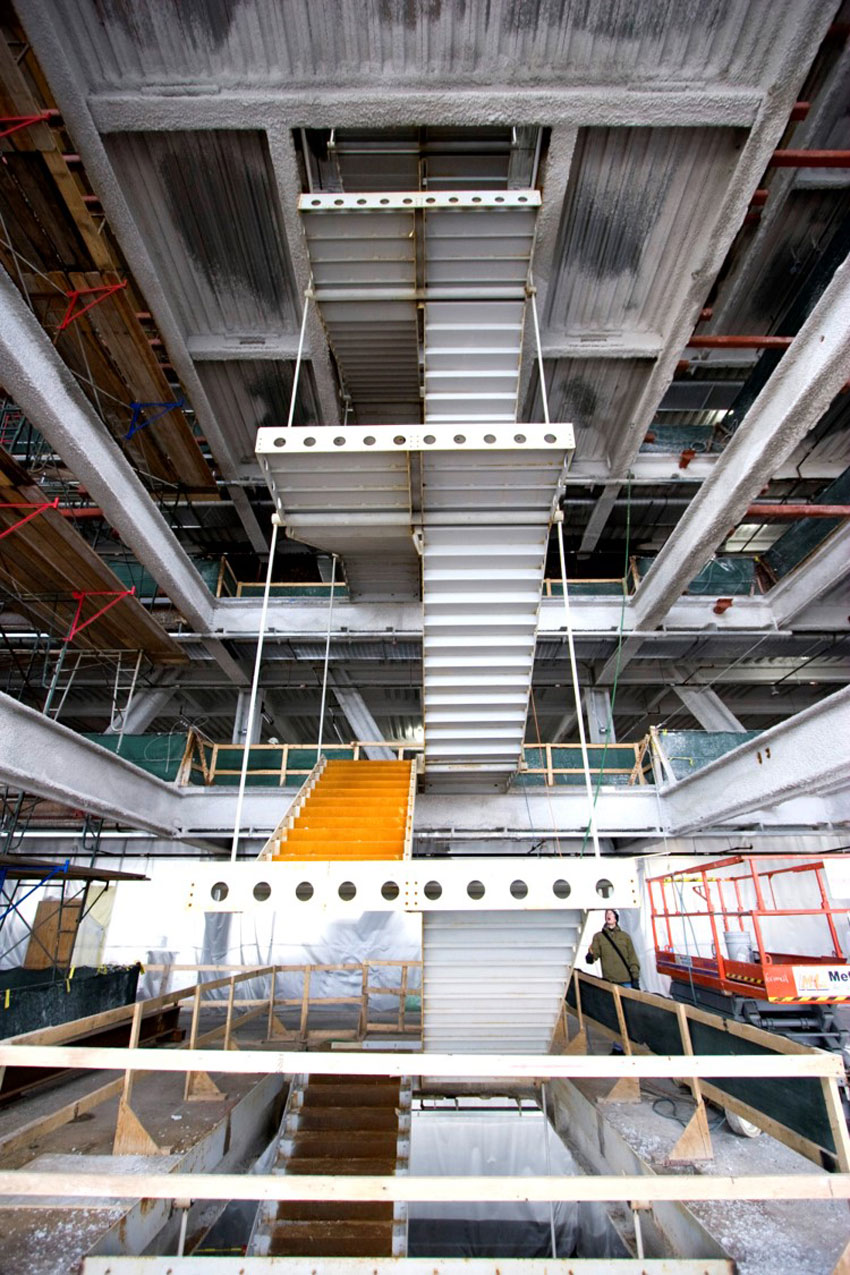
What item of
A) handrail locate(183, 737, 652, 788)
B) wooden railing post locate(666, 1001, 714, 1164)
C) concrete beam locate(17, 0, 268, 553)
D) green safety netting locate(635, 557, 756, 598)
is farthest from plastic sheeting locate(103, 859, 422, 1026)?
concrete beam locate(17, 0, 268, 553)

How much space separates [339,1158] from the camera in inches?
287

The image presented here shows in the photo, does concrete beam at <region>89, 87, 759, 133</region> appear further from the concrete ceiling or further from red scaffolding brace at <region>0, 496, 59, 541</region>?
red scaffolding brace at <region>0, 496, 59, 541</region>

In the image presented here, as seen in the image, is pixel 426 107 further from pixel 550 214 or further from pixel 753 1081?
pixel 753 1081

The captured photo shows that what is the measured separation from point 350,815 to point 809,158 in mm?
11824

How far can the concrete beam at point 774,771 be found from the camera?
23.4ft

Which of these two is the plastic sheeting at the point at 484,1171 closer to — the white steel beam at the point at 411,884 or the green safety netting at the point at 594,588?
the white steel beam at the point at 411,884

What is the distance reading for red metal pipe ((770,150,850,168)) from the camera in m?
9.02

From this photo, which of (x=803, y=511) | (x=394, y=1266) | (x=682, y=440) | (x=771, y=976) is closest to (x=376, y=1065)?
(x=394, y=1266)

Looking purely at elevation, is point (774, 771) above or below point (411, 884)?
above

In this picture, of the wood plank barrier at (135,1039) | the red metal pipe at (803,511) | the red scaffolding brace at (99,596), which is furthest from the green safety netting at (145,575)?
the red metal pipe at (803,511)

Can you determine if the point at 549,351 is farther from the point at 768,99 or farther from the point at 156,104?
the point at 156,104

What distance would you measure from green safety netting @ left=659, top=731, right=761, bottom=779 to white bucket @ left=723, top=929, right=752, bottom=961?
10.5 ft

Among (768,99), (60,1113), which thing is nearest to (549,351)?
(768,99)

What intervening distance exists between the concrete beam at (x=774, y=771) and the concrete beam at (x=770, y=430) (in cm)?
351
